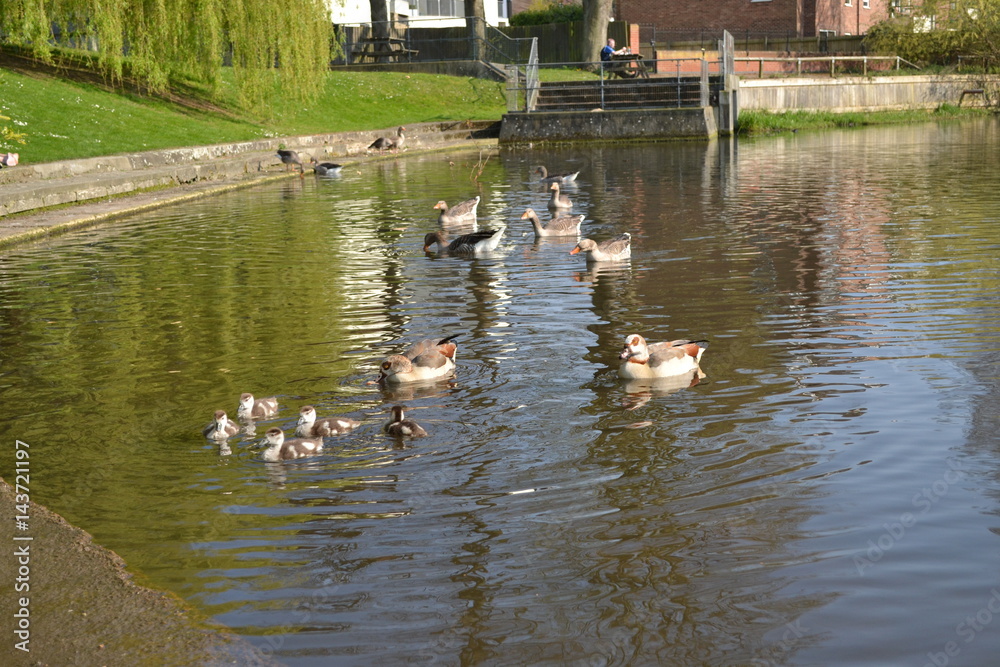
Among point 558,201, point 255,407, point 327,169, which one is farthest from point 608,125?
point 255,407

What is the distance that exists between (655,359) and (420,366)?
6.46 ft

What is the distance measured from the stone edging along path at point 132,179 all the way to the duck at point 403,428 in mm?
12934

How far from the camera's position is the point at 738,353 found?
32.6 ft

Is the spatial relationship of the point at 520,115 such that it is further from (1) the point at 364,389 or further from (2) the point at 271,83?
(1) the point at 364,389

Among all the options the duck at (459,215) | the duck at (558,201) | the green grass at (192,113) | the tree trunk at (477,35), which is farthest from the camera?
the tree trunk at (477,35)

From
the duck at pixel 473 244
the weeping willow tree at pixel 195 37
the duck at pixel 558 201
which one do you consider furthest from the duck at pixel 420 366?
the weeping willow tree at pixel 195 37

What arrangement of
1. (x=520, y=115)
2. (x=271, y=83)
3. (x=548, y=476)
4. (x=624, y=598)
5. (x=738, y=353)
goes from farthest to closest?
1. (x=520, y=115)
2. (x=271, y=83)
3. (x=738, y=353)
4. (x=548, y=476)
5. (x=624, y=598)

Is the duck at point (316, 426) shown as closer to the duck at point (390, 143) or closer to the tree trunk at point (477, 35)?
the duck at point (390, 143)

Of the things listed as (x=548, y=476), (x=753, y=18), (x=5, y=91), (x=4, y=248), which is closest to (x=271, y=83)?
(x=5, y=91)

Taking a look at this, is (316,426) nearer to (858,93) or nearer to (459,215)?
(459,215)

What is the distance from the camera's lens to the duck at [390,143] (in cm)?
3578

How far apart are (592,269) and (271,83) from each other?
2388 centimetres

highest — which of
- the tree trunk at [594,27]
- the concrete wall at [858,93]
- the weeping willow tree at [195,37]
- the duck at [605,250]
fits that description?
the tree trunk at [594,27]

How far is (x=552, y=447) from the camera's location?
7691 mm
